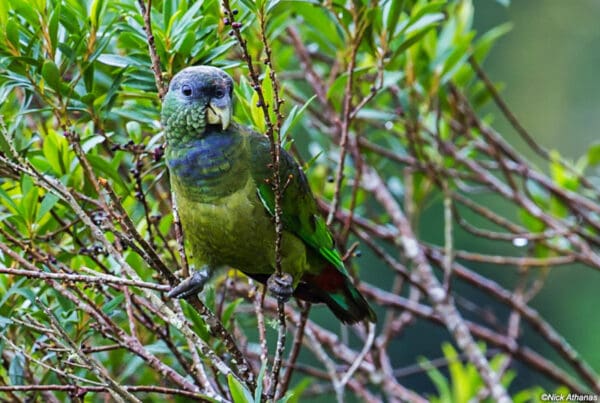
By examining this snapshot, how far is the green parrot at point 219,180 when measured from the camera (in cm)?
182

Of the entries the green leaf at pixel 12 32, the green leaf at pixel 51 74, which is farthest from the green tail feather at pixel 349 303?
the green leaf at pixel 12 32

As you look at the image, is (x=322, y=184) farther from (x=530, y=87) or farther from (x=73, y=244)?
(x=530, y=87)

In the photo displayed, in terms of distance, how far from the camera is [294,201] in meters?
2.04

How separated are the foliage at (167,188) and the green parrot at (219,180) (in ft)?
0.24

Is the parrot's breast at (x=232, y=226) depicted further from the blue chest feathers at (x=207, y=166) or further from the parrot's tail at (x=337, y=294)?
the parrot's tail at (x=337, y=294)

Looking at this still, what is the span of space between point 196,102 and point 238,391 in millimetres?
618

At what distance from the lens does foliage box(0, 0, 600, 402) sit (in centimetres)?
169

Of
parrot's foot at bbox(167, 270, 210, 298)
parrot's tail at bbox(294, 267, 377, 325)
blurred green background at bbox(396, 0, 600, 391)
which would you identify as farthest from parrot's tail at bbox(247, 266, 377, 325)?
blurred green background at bbox(396, 0, 600, 391)

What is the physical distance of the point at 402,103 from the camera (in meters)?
2.85

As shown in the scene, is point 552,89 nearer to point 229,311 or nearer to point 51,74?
point 229,311

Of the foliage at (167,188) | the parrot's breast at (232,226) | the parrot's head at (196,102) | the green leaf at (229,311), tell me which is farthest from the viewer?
the green leaf at (229,311)

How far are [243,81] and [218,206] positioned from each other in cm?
35

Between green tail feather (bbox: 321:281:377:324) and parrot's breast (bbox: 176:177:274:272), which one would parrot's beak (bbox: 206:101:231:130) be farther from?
green tail feather (bbox: 321:281:377:324)

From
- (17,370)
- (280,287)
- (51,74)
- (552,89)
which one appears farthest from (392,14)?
(552,89)
